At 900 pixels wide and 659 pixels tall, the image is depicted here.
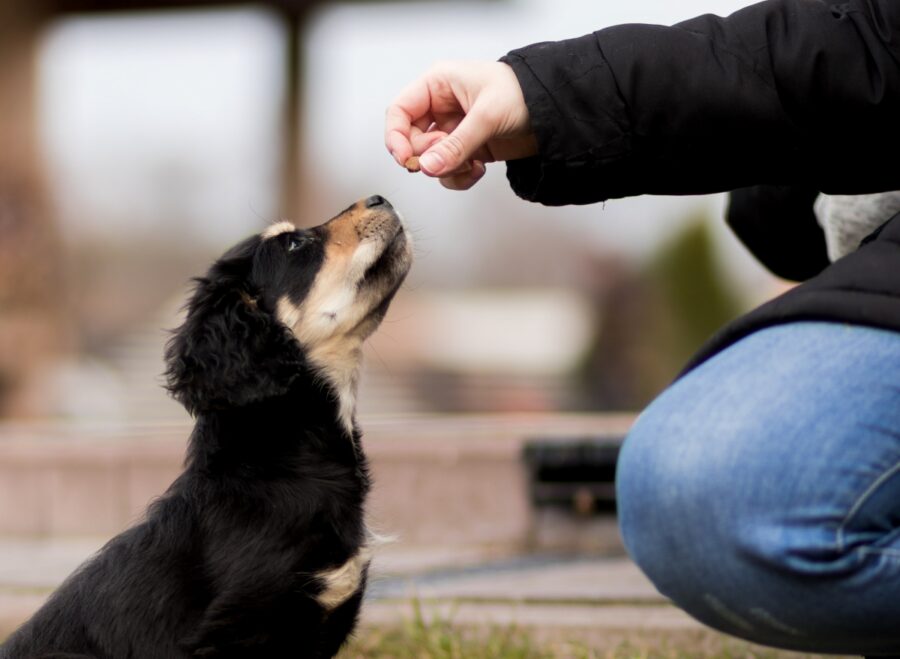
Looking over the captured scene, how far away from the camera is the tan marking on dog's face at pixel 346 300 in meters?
3.02

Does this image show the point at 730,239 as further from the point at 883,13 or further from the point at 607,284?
the point at 883,13

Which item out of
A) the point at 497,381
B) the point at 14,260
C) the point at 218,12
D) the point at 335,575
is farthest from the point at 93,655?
the point at 497,381

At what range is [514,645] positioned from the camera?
3.14m

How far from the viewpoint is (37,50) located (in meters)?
9.00

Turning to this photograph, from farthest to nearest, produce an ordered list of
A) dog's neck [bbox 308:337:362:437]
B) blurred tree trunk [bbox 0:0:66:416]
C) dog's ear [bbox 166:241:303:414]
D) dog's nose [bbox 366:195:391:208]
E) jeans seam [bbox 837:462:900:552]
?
blurred tree trunk [bbox 0:0:66:416] → dog's nose [bbox 366:195:391:208] → dog's neck [bbox 308:337:362:437] → dog's ear [bbox 166:241:303:414] → jeans seam [bbox 837:462:900:552]

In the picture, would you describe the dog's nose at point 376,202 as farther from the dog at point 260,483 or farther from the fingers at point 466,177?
the fingers at point 466,177

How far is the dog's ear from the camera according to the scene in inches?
108

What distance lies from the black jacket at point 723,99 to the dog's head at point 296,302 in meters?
0.99

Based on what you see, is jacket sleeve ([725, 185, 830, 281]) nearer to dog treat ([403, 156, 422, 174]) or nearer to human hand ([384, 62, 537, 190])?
human hand ([384, 62, 537, 190])

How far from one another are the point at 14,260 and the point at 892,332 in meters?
7.80

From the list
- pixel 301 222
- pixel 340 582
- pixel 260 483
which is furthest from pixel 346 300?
pixel 301 222

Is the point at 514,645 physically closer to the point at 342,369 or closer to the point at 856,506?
the point at 342,369

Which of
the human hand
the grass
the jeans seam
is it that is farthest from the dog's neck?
the jeans seam

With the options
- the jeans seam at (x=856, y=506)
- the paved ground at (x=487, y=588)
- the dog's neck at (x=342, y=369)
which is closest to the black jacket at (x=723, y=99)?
the jeans seam at (x=856, y=506)
